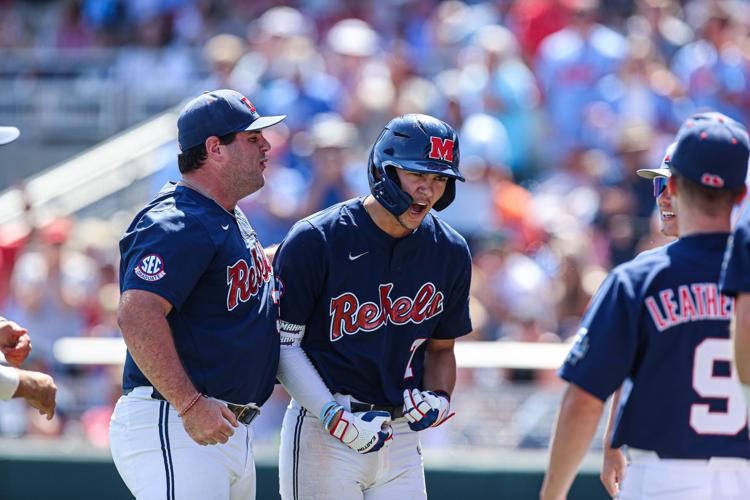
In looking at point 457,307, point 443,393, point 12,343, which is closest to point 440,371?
point 443,393

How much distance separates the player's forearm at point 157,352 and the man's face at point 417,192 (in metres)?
1.05

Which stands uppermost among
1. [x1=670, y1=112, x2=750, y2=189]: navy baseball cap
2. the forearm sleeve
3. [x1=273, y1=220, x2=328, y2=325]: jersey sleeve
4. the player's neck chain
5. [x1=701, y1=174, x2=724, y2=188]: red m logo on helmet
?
[x1=670, y1=112, x2=750, y2=189]: navy baseball cap

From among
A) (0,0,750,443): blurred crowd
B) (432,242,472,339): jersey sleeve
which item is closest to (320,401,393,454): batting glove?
(432,242,472,339): jersey sleeve

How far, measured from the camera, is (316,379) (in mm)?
4734

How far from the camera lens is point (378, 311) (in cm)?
482

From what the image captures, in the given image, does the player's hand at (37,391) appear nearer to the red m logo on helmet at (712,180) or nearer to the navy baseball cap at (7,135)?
the navy baseball cap at (7,135)

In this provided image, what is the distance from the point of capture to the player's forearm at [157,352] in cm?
424

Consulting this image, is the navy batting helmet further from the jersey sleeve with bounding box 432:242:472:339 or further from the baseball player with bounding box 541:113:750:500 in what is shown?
the baseball player with bounding box 541:113:750:500

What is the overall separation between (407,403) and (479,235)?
5063mm

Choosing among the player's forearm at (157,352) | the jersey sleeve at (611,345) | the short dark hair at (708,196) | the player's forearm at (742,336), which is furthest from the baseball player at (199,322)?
the player's forearm at (742,336)

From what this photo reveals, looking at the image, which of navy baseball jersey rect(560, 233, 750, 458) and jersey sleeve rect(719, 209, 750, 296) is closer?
jersey sleeve rect(719, 209, 750, 296)

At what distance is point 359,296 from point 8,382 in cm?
138

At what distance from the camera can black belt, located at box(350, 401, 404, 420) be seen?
15.8ft

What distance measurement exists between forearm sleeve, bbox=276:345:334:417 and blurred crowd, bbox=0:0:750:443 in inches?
122
